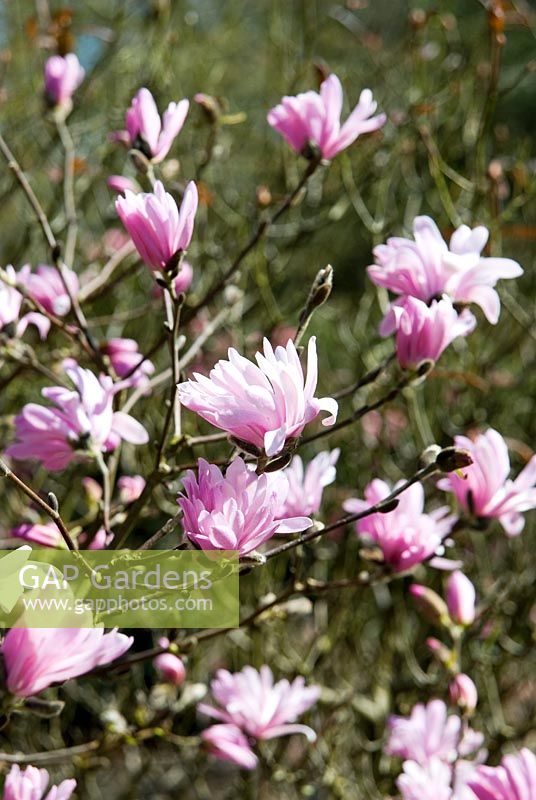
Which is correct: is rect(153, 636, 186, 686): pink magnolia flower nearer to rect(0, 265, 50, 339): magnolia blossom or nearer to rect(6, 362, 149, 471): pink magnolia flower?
rect(6, 362, 149, 471): pink magnolia flower

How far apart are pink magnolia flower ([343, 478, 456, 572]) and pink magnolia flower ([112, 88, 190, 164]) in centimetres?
58

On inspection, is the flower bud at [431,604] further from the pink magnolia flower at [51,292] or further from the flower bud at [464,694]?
the pink magnolia flower at [51,292]

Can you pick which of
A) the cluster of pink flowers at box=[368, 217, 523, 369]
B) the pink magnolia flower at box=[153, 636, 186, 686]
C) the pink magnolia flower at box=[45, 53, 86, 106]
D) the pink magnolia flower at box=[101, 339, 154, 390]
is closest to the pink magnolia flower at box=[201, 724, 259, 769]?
the pink magnolia flower at box=[153, 636, 186, 686]

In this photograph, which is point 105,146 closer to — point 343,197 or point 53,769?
point 343,197

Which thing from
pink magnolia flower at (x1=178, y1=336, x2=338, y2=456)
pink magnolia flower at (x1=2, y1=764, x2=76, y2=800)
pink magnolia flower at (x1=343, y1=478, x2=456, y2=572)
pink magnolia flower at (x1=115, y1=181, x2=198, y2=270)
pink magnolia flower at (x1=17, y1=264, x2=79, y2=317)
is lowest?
pink magnolia flower at (x1=2, y1=764, x2=76, y2=800)

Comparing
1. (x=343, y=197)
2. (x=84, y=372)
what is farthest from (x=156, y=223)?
(x=343, y=197)

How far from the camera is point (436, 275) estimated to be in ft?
3.77

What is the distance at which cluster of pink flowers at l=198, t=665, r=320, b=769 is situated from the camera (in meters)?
1.41

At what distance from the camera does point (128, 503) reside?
1.21 m

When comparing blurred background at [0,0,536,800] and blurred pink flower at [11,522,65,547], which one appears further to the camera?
blurred background at [0,0,536,800]

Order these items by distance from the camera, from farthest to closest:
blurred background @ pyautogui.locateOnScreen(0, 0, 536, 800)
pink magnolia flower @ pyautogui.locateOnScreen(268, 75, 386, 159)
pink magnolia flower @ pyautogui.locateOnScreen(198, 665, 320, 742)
A: blurred background @ pyautogui.locateOnScreen(0, 0, 536, 800) < pink magnolia flower @ pyautogui.locateOnScreen(198, 665, 320, 742) < pink magnolia flower @ pyautogui.locateOnScreen(268, 75, 386, 159)

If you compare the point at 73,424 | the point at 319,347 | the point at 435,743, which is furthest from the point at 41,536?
the point at 319,347

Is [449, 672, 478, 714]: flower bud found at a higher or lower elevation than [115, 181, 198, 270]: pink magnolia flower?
lower

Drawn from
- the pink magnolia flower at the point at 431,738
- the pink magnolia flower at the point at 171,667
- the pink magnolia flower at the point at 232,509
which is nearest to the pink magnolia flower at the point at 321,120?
the pink magnolia flower at the point at 232,509
